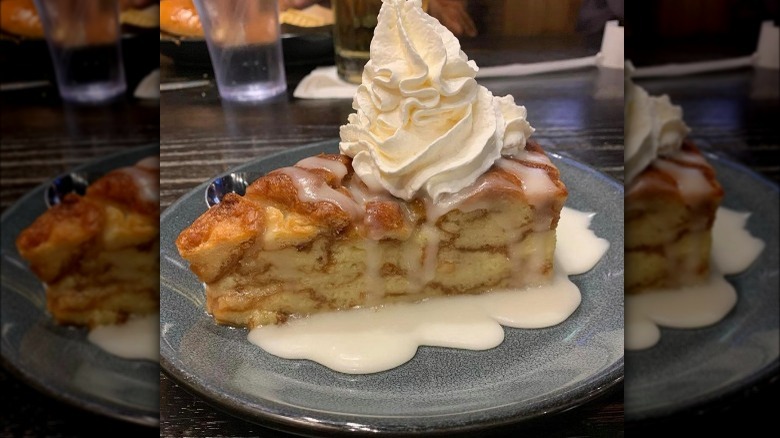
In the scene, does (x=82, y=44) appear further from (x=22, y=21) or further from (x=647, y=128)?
(x=647, y=128)

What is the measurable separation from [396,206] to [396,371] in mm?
232

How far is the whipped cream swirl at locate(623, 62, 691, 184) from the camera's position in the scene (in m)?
0.62

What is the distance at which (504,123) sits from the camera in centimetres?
99

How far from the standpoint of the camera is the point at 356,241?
0.99m

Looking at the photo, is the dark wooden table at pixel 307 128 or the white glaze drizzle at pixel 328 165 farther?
the white glaze drizzle at pixel 328 165

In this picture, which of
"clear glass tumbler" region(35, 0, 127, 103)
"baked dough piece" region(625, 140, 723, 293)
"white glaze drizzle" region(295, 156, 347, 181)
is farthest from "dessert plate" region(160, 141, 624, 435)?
"clear glass tumbler" region(35, 0, 127, 103)

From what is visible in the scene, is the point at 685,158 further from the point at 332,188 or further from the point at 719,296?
the point at 332,188

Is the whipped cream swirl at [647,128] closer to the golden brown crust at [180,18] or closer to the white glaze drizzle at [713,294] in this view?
the white glaze drizzle at [713,294]

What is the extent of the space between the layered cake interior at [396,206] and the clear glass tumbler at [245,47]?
14 centimetres

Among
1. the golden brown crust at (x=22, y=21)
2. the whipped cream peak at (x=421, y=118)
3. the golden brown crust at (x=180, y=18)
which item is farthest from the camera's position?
the whipped cream peak at (x=421, y=118)

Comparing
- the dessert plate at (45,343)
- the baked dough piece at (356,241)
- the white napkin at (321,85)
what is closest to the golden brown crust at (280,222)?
the baked dough piece at (356,241)

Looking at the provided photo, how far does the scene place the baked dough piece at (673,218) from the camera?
2.05ft

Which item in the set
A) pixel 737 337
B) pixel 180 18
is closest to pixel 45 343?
pixel 180 18

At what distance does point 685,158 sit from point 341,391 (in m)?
0.44
